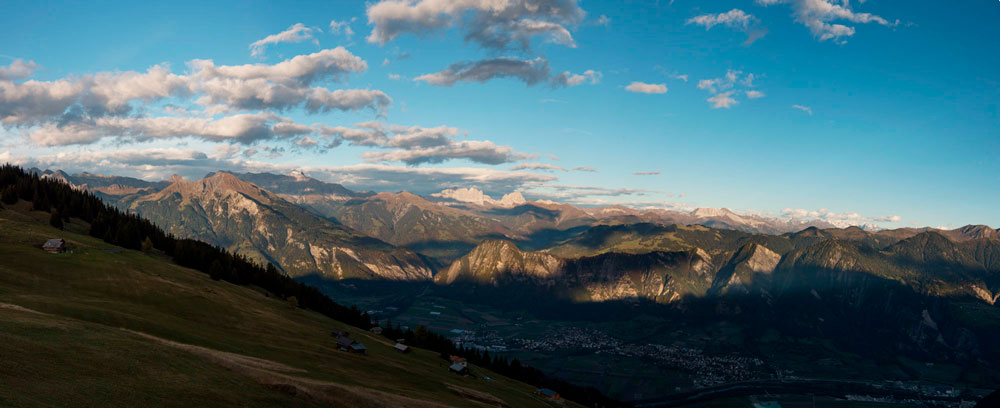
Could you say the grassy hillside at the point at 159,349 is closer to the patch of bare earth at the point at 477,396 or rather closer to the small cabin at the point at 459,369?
the patch of bare earth at the point at 477,396

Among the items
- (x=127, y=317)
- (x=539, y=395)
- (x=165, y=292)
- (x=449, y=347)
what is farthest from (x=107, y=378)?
(x=449, y=347)

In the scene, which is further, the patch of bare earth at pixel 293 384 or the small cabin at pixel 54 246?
the small cabin at pixel 54 246

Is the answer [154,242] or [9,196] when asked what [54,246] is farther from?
[9,196]

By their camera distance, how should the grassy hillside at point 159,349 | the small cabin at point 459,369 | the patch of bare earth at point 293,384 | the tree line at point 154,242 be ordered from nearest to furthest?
1. the grassy hillside at point 159,349
2. the patch of bare earth at point 293,384
3. the small cabin at point 459,369
4. the tree line at point 154,242

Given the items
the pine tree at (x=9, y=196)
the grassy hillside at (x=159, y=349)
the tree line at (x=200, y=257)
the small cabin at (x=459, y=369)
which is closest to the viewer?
the grassy hillside at (x=159, y=349)

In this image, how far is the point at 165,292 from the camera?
96062 mm

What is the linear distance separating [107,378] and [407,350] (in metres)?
107

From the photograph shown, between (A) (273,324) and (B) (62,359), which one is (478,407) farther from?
(B) (62,359)

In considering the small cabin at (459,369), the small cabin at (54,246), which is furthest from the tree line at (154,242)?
the small cabin at (459,369)

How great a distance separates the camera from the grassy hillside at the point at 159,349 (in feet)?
129

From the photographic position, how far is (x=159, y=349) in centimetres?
5175

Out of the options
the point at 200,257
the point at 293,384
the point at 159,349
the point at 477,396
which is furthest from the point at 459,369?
the point at 200,257

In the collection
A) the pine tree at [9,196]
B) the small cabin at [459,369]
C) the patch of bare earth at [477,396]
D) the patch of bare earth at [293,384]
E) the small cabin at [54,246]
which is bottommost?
the small cabin at [459,369]

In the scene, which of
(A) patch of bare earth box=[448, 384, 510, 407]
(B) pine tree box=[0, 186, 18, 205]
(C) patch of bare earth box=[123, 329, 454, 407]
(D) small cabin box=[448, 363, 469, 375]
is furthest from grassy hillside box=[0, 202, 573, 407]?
(B) pine tree box=[0, 186, 18, 205]
